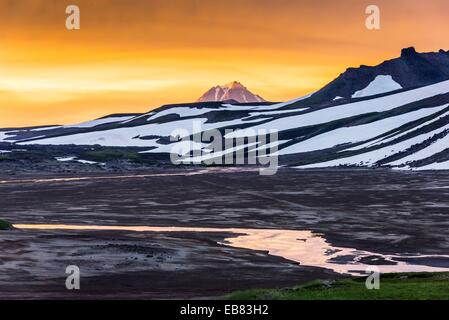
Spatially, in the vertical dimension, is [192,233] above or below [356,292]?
below

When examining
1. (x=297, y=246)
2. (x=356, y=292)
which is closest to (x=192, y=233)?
(x=297, y=246)

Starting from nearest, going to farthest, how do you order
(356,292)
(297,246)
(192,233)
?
(356,292), (297,246), (192,233)

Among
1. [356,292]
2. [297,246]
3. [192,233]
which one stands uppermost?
[356,292]

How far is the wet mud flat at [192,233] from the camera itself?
116 ft

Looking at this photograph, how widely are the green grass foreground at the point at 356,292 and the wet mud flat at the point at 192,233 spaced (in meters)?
3.90

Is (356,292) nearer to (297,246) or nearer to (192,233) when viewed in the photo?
(297,246)

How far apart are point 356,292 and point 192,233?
93.5 feet

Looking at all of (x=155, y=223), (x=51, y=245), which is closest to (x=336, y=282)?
(x=51, y=245)

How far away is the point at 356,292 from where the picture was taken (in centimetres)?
2744

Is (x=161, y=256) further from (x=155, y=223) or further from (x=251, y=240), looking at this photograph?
(x=155, y=223)

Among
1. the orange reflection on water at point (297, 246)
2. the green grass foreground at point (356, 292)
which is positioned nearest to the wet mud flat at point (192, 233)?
the orange reflection on water at point (297, 246)

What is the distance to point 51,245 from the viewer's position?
45.5 meters

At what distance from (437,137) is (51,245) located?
143 metres

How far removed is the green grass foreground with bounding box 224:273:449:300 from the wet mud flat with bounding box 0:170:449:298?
3.90 metres
